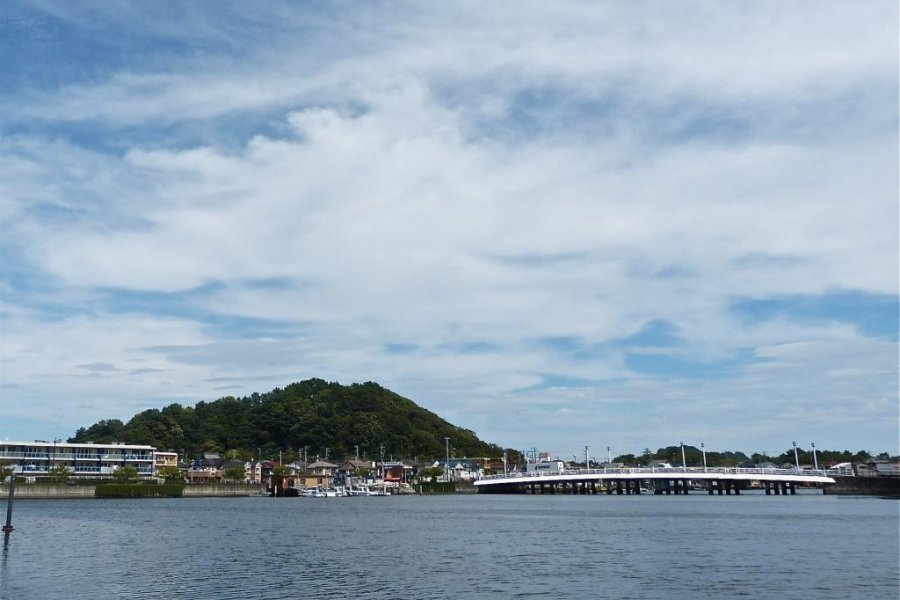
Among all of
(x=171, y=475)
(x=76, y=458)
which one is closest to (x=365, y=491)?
(x=171, y=475)

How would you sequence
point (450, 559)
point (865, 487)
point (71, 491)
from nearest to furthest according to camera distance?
1. point (450, 559)
2. point (71, 491)
3. point (865, 487)

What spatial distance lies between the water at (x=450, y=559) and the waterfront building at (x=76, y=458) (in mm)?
105201

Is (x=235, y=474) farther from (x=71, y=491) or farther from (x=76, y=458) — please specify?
(x=71, y=491)

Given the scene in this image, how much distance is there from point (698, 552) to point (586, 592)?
1813 centimetres

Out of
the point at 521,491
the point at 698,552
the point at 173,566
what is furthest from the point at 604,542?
the point at 521,491

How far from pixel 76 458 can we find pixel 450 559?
155072 millimetres

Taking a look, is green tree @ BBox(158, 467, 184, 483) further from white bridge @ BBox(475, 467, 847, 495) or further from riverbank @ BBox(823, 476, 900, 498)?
riverbank @ BBox(823, 476, 900, 498)

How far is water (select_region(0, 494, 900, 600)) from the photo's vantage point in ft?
113

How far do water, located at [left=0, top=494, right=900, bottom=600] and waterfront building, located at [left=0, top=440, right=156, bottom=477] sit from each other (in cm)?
10520

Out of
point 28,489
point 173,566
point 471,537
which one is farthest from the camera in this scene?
point 28,489

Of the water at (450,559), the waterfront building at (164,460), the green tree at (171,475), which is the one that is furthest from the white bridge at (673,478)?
the water at (450,559)

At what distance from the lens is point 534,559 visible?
45562 mm

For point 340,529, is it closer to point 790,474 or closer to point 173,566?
point 173,566

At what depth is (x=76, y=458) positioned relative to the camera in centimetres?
17512
